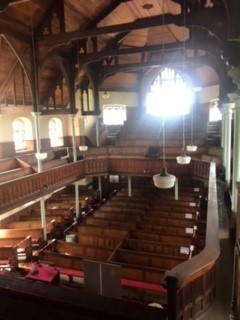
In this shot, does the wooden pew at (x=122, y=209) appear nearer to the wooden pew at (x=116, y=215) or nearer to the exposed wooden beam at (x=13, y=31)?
the wooden pew at (x=116, y=215)

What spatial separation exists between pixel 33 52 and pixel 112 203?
881cm

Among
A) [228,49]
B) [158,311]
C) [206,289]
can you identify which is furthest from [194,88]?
[158,311]

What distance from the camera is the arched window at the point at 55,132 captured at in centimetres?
1936

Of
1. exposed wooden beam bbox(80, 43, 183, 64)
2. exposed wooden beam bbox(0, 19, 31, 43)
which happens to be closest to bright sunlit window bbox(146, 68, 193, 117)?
exposed wooden beam bbox(80, 43, 183, 64)

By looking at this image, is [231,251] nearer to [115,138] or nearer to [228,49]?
[228,49]

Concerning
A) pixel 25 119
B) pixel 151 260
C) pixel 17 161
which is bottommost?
pixel 151 260

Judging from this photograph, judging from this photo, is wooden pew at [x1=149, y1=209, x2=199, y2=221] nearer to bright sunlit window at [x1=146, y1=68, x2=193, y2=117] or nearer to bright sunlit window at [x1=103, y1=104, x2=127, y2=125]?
bright sunlit window at [x1=103, y1=104, x2=127, y2=125]

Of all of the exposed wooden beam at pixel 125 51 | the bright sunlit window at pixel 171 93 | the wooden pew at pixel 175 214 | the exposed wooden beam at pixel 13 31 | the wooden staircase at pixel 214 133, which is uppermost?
the exposed wooden beam at pixel 13 31

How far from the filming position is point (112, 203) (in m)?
16.0

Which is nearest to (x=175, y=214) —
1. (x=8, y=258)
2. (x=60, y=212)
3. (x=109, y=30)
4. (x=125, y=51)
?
(x=60, y=212)

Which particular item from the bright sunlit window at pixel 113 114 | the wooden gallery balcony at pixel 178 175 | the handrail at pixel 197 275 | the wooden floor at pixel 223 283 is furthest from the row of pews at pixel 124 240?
the bright sunlit window at pixel 113 114

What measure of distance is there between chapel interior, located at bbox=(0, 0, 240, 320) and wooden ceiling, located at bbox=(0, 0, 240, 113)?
0.21 feet

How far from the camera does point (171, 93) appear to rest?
22250mm

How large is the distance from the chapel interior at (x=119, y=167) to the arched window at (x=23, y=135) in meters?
0.07
